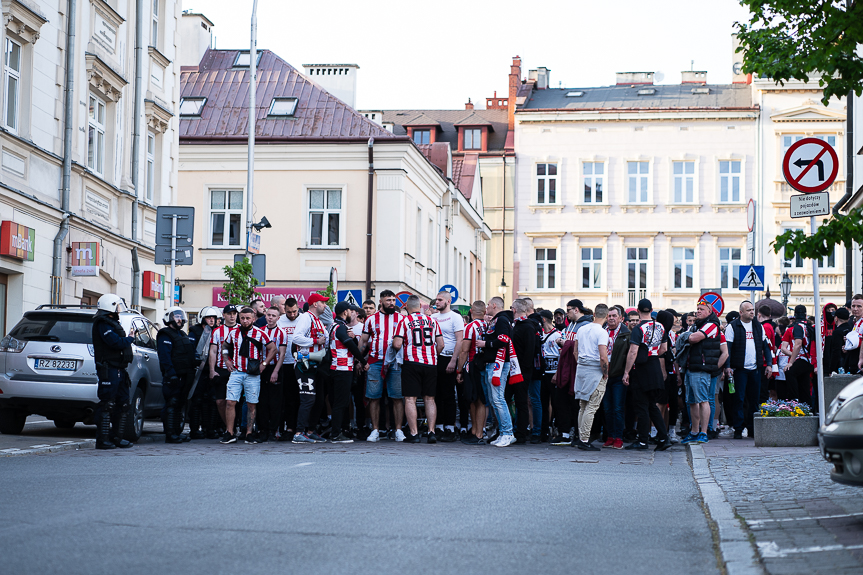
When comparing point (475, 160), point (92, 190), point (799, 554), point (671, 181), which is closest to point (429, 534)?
point (799, 554)

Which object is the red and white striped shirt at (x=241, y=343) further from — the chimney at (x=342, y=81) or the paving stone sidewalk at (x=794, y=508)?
the chimney at (x=342, y=81)

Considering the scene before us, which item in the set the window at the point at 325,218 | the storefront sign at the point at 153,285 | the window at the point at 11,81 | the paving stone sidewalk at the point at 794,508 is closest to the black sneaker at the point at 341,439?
the paving stone sidewalk at the point at 794,508

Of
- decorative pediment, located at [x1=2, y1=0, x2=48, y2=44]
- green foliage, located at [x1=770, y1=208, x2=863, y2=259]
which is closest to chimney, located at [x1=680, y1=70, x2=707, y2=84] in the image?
decorative pediment, located at [x1=2, y1=0, x2=48, y2=44]

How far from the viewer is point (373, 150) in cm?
3678

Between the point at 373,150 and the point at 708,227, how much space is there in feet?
80.8

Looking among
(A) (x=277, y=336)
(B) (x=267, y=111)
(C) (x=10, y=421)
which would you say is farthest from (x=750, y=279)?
(B) (x=267, y=111)

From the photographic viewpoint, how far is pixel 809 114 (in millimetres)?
54156

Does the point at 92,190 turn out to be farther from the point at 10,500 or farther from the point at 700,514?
the point at 700,514

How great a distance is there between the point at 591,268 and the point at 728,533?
50299 mm

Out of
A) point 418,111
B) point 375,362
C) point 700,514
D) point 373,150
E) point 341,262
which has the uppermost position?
point 418,111

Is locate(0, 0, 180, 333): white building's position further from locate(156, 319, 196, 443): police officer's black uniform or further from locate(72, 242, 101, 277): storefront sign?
locate(156, 319, 196, 443): police officer's black uniform

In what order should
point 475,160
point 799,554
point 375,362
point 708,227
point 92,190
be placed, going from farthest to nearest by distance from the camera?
point 708,227, point 475,160, point 92,190, point 375,362, point 799,554

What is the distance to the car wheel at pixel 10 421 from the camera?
1589 cm

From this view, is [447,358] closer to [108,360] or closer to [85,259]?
[108,360]
